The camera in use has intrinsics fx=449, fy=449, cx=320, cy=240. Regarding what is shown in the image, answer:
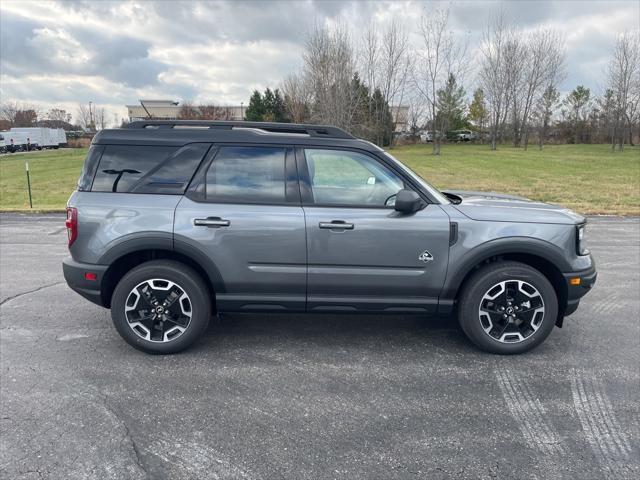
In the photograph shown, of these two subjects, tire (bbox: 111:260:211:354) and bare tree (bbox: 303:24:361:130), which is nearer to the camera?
tire (bbox: 111:260:211:354)

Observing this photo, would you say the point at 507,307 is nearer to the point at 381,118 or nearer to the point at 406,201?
the point at 406,201

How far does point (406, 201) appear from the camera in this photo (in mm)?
3471

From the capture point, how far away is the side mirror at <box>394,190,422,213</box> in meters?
3.48

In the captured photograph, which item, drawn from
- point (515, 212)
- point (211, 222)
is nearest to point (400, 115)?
point (515, 212)

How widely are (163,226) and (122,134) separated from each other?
2.83 feet

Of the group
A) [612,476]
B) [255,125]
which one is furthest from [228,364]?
[612,476]

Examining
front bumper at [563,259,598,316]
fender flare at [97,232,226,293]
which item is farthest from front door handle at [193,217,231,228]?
front bumper at [563,259,598,316]

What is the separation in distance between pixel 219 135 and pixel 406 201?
63.7 inches

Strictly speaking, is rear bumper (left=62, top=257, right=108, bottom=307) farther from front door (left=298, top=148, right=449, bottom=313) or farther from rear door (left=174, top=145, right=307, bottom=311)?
front door (left=298, top=148, right=449, bottom=313)

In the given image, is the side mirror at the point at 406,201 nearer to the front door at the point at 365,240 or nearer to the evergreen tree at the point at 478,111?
the front door at the point at 365,240

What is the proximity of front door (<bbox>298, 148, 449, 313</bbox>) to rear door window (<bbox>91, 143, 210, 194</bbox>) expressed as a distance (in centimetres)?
93

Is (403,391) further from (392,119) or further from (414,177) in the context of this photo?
(392,119)

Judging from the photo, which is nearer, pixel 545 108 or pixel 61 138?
pixel 545 108

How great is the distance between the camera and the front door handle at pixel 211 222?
3.55 meters
